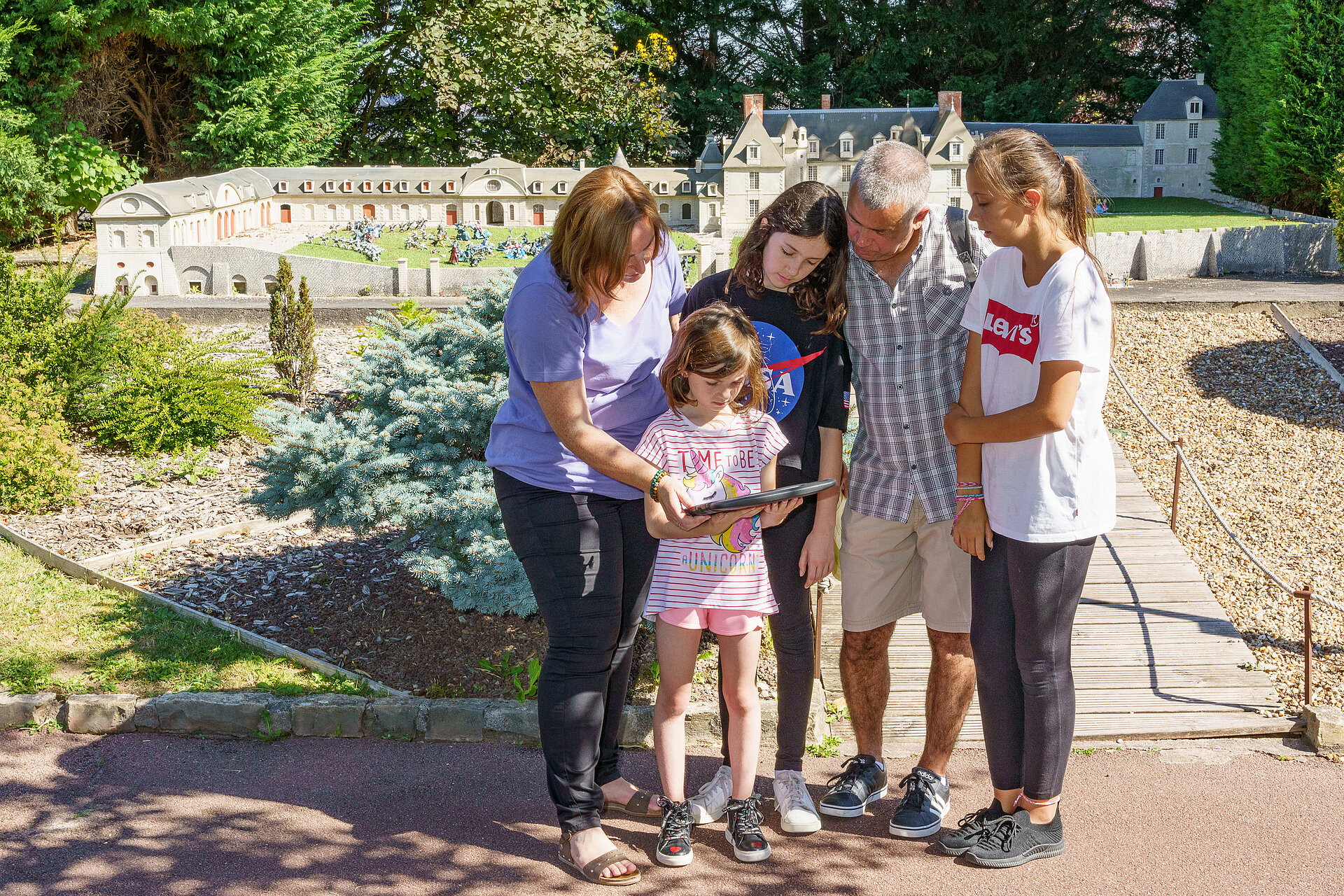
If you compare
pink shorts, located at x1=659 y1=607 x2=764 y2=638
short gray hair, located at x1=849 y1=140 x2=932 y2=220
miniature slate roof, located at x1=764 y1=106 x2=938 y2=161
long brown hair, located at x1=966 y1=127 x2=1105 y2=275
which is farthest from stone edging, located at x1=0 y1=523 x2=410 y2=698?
miniature slate roof, located at x1=764 y1=106 x2=938 y2=161

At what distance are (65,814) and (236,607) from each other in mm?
2161

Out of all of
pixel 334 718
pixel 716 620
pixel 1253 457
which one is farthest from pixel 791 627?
pixel 1253 457

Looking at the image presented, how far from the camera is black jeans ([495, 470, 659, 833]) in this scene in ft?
11.1

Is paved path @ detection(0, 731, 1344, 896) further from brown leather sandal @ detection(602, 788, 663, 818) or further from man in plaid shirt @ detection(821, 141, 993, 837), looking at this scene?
man in plaid shirt @ detection(821, 141, 993, 837)

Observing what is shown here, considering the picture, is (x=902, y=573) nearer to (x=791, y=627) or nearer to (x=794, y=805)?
(x=791, y=627)

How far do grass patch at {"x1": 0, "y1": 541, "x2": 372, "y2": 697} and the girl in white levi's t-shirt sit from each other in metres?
2.71

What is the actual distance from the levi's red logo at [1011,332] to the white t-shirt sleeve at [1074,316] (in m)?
0.05

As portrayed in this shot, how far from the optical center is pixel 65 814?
3.84m

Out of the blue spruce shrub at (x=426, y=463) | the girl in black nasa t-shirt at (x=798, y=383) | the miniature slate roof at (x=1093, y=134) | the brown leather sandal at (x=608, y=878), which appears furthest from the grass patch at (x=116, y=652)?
the miniature slate roof at (x=1093, y=134)

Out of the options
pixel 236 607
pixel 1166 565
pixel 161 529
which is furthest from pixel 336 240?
pixel 1166 565

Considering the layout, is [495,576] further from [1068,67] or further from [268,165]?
[1068,67]

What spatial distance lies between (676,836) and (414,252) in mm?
20413

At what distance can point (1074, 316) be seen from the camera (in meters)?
3.14

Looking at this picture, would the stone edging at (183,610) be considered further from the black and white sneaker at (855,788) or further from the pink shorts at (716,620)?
the black and white sneaker at (855,788)
